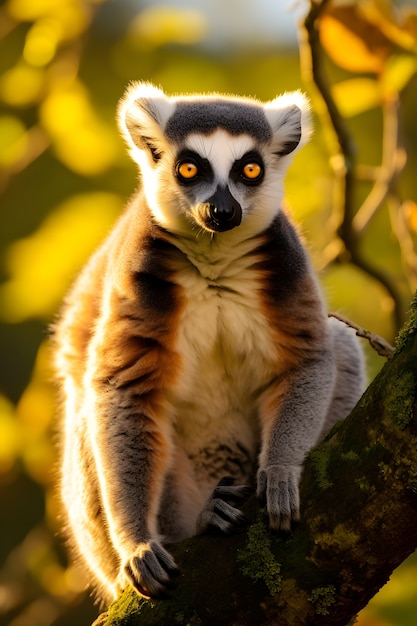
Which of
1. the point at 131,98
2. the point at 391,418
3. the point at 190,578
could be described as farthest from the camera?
the point at 131,98

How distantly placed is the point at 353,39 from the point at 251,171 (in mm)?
1020

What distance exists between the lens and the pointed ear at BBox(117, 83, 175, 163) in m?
4.27

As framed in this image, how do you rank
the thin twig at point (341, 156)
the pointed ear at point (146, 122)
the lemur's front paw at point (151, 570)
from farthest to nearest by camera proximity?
the thin twig at point (341, 156), the pointed ear at point (146, 122), the lemur's front paw at point (151, 570)

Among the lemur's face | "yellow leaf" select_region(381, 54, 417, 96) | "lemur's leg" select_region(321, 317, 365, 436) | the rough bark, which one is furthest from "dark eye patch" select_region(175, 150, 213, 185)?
the rough bark

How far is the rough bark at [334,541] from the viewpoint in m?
2.80

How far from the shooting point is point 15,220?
808 cm

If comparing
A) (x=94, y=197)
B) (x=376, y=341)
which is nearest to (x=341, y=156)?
(x=94, y=197)

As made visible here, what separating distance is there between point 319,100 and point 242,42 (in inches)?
141

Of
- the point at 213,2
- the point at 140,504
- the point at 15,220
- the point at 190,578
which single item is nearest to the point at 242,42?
the point at 213,2

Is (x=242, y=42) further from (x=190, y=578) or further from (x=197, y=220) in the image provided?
(x=190, y=578)

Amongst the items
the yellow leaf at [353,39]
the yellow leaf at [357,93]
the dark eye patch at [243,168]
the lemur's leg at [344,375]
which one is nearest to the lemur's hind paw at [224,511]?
the lemur's leg at [344,375]

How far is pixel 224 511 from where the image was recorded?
11.0 ft

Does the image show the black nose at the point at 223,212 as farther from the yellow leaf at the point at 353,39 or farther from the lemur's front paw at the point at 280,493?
the yellow leaf at the point at 353,39

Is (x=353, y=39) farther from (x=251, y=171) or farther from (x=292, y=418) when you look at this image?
(x=292, y=418)
